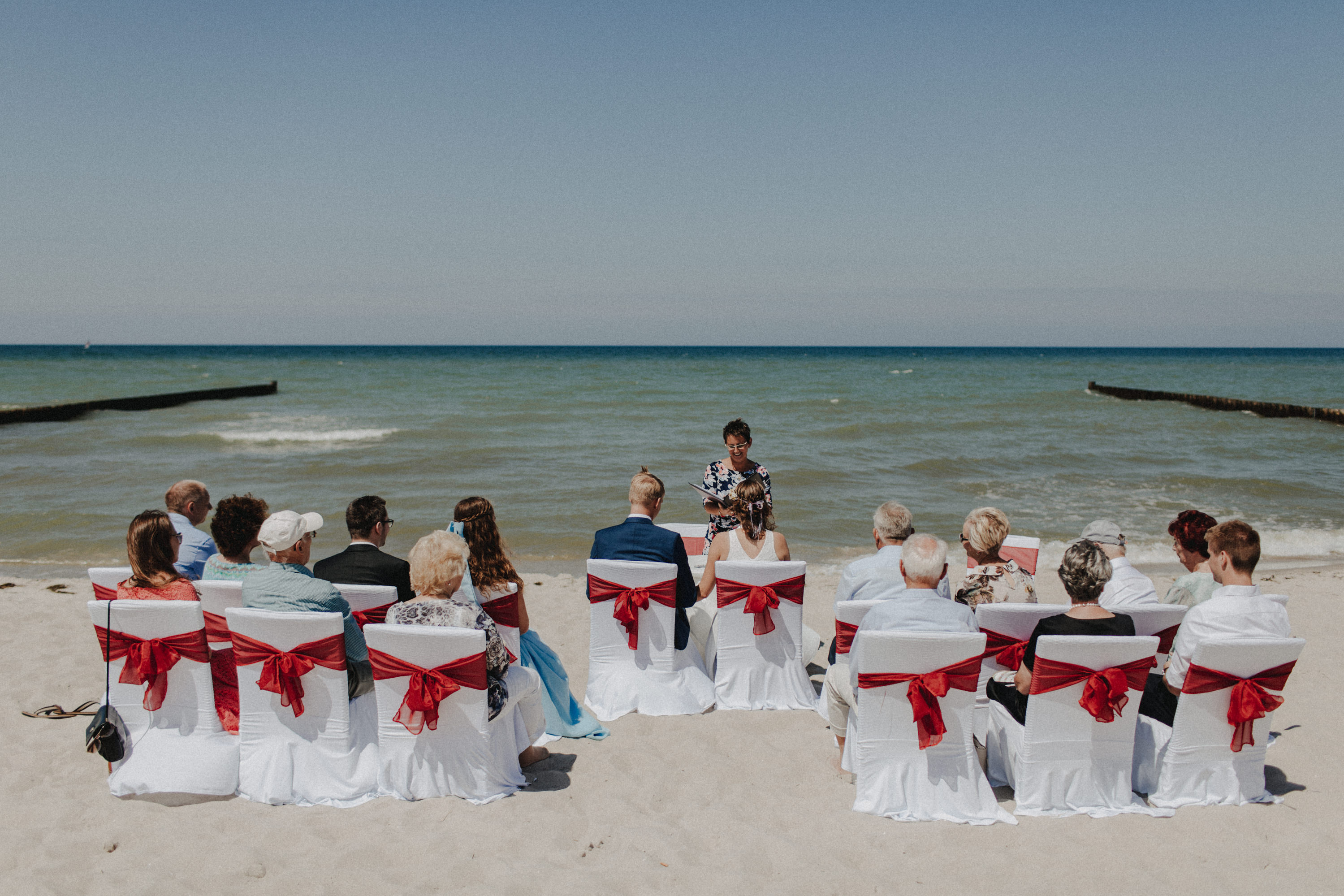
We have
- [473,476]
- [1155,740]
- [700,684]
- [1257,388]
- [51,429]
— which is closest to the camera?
[1155,740]

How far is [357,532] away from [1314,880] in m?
4.59

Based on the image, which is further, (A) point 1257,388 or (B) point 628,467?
(A) point 1257,388

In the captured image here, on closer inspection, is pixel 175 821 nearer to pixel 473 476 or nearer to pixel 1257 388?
pixel 473 476

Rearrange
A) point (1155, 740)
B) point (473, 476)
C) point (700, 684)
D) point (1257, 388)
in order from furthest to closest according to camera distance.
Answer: point (1257, 388)
point (473, 476)
point (700, 684)
point (1155, 740)

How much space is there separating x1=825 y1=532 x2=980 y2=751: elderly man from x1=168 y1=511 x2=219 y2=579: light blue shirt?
391 centimetres

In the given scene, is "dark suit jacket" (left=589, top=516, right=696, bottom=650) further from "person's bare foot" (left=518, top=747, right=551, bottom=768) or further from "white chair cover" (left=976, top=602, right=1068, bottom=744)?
"white chair cover" (left=976, top=602, right=1068, bottom=744)

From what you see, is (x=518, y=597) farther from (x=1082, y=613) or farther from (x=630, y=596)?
(x=1082, y=613)

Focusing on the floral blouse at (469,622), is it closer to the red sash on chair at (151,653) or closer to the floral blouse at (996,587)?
the red sash on chair at (151,653)

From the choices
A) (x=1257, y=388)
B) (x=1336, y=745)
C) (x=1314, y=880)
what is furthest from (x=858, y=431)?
(x=1257, y=388)

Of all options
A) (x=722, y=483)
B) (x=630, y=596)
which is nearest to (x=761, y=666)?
(x=630, y=596)

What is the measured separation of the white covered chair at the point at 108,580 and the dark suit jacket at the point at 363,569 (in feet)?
2.96

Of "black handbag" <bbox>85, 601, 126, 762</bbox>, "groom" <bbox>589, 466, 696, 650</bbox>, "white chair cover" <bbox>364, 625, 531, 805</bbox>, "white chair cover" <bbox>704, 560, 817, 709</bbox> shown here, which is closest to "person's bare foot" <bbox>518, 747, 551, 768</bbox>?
"white chair cover" <bbox>364, 625, 531, 805</bbox>

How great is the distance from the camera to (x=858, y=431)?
23.0m

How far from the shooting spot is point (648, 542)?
488 centimetres
